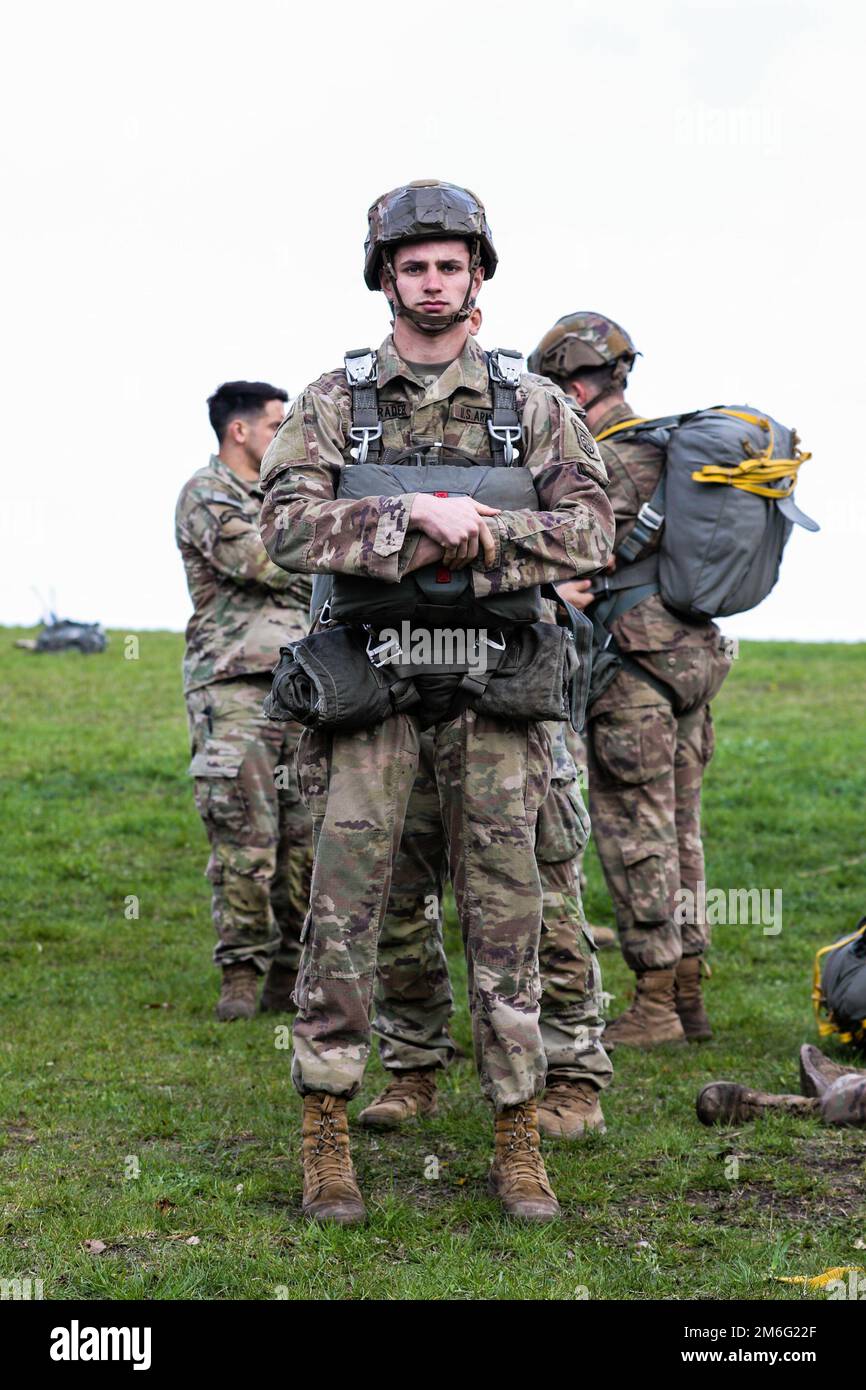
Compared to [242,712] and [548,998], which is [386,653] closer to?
[548,998]

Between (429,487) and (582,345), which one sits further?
(582,345)

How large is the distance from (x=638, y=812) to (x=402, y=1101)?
2.00m

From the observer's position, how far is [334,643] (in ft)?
15.5

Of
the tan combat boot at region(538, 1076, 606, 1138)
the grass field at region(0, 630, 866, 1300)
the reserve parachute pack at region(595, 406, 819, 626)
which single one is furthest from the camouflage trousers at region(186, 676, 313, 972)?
the tan combat boot at region(538, 1076, 606, 1138)

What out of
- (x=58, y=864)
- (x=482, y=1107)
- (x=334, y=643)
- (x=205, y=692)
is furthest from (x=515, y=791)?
(x=58, y=864)

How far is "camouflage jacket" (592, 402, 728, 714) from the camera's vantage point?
7031 mm

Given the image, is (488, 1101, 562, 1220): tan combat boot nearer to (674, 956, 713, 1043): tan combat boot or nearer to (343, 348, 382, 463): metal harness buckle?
(343, 348, 382, 463): metal harness buckle

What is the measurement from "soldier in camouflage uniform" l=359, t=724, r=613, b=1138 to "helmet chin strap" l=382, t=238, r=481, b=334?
4.85ft

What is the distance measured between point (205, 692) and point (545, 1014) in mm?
3016

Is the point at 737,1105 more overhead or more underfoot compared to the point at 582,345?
more underfoot

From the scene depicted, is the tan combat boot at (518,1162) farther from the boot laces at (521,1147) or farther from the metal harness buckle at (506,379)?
the metal harness buckle at (506,379)

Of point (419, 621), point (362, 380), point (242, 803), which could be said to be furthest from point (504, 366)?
point (242, 803)

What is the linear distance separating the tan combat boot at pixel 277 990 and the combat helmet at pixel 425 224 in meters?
4.01

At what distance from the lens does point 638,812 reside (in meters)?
7.21
